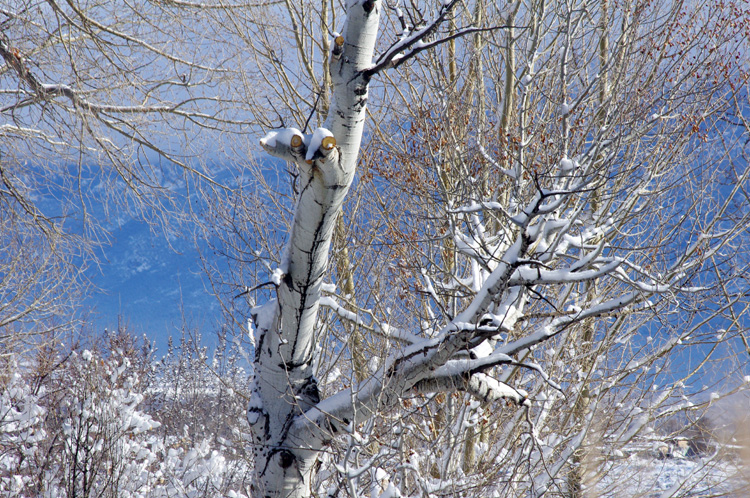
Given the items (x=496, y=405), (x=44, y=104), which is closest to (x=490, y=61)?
(x=496, y=405)

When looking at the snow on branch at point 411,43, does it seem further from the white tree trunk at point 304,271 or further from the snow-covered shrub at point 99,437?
the snow-covered shrub at point 99,437

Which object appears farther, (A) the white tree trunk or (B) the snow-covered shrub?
(B) the snow-covered shrub

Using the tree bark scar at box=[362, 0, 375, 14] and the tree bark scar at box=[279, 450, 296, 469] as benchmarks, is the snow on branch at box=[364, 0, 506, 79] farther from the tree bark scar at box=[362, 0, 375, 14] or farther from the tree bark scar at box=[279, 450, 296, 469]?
the tree bark scar at box=[279, 450, 296, 469]

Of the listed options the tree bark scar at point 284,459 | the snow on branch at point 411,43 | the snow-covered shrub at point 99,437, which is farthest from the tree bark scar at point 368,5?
Result: the snow-covered shrub at point 99,437

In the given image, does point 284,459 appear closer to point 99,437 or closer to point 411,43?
point 411,43

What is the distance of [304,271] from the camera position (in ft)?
12.2

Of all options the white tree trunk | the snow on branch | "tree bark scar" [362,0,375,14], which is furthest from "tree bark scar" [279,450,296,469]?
"tree bark scar" [362,0,375,14]

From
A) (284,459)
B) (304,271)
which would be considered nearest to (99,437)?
(284,459)

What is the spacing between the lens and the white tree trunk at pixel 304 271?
3.13 meters

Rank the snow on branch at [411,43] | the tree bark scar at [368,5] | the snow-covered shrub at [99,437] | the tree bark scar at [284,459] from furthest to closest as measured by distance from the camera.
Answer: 1. the snow-covered shrub at [99,437]
2. the tree bark scar at [284,459]
3. the tree bark scar at [368,5]
4. the snow on branch at [411,43]

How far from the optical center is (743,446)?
6.68 ft

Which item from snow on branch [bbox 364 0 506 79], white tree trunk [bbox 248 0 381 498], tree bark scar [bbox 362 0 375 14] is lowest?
white tree trunk [bbox 248 0 381 498]

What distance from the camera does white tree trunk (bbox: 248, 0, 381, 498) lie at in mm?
3135

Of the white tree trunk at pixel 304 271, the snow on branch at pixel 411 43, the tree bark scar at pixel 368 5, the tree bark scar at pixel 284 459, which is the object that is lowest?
the tree bark scar at pixel 284 459
